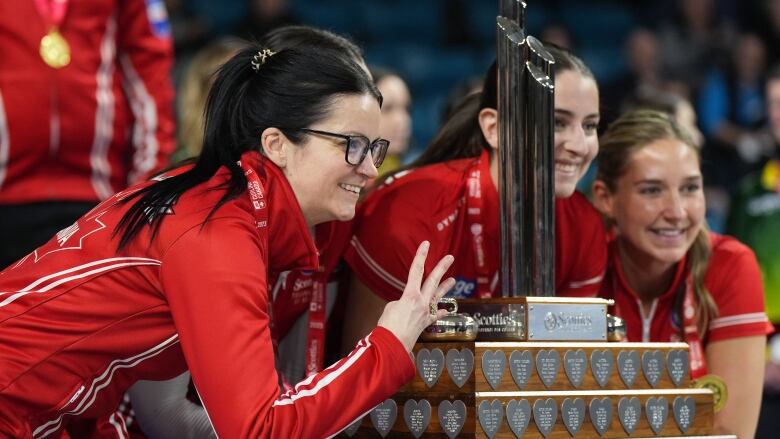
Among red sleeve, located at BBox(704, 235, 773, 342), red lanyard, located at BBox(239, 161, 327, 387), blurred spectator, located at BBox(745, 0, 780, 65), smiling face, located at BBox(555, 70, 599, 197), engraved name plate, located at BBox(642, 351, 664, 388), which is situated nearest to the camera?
engraved name plate, located at BBox(642, 351, 664, 388)

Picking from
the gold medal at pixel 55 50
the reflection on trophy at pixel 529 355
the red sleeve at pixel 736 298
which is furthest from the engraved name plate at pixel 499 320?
the gold medal at pixel 55 50

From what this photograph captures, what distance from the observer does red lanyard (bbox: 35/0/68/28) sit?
3.19 metres

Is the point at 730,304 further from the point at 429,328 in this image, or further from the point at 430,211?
the point at 429,328

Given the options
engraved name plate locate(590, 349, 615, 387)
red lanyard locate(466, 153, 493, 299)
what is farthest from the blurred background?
engraved name plate locate(590, 349, 615, 387)

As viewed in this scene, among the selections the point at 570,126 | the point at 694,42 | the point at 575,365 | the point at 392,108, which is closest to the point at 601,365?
the point at 575,365

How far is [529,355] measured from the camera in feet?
7.95

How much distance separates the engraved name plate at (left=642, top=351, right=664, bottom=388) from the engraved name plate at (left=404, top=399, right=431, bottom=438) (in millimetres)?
487

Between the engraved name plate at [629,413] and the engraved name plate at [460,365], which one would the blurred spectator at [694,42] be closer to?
the engraved name plate at [629,413]

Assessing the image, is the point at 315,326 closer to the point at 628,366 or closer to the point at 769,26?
the point at 628,366

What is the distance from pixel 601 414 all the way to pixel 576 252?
63 centimetres

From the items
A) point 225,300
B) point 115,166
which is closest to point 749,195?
point 115,166

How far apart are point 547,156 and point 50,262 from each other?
41.3 inches

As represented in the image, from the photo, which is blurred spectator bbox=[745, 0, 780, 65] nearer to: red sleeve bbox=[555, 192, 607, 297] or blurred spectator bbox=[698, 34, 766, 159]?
blurred spectator bbox=[698, 34, 766, 159]

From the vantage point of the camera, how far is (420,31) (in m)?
8.22
